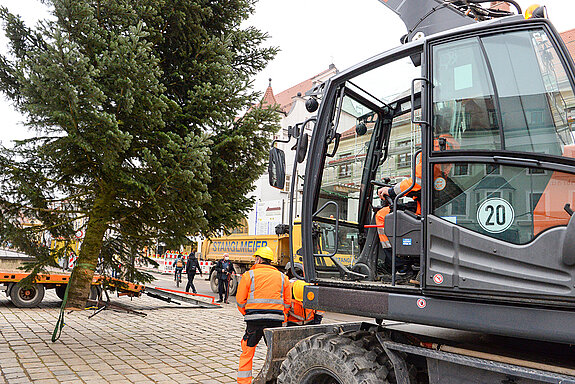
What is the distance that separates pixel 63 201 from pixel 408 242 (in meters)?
7.85

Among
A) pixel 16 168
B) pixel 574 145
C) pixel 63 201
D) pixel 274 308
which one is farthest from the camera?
pixel 63 201

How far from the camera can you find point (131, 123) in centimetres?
749

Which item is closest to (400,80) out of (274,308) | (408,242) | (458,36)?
(458,36)

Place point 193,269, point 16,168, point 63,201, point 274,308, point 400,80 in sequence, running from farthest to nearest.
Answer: point 193,269
point 63,201
point 16,168
point 274,308
point 400,80

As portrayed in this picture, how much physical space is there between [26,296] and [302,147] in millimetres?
11072

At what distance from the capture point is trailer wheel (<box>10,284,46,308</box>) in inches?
461

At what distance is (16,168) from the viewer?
777cm

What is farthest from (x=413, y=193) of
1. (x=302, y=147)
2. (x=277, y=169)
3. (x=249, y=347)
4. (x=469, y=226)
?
(x=249, y=347)

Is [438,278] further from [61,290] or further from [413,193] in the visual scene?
[61,290]

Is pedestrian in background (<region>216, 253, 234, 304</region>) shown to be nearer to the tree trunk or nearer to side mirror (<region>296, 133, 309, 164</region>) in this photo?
the tree trunk

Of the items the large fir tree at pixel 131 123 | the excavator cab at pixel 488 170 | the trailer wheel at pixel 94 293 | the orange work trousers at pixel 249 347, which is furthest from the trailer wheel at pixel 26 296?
the excavator cab at pixel 488 170

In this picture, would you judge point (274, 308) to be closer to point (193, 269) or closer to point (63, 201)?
point (63, 201)

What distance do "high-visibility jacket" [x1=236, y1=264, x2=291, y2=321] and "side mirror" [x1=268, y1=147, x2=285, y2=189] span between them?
169cm

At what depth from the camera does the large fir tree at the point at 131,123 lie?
21.7 ft
